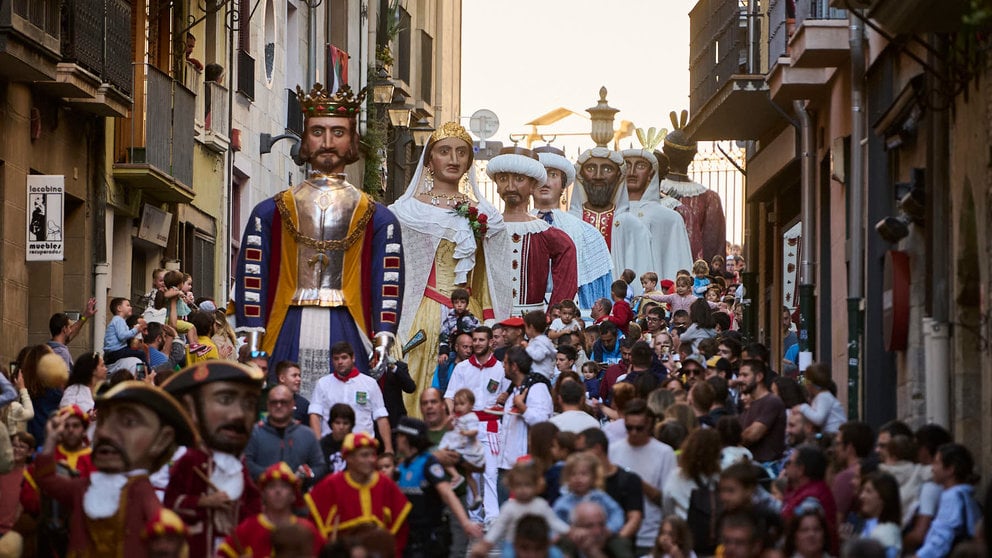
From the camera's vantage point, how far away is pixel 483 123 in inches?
1989

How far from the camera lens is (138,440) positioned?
13.9 meters

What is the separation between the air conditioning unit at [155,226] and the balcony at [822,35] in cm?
1002

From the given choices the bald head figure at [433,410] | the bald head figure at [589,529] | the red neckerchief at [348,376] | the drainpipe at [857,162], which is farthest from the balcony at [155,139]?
the bald head figure at [589,529]

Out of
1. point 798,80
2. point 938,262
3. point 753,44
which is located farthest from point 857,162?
point 753,44

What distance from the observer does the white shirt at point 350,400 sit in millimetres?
18094

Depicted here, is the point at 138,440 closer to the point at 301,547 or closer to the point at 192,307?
the point at 301,547

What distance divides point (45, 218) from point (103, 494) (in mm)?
11712

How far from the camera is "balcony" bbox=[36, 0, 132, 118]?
86.3 feet

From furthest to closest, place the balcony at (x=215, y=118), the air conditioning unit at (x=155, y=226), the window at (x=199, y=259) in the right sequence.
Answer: the balcony at (x=215, y=118) < the window at (x=199, y=259) < the air conditioning unit at (x=155, y=226)

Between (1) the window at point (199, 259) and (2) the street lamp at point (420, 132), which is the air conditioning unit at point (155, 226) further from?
(2) the street lamp at point (420, 132)

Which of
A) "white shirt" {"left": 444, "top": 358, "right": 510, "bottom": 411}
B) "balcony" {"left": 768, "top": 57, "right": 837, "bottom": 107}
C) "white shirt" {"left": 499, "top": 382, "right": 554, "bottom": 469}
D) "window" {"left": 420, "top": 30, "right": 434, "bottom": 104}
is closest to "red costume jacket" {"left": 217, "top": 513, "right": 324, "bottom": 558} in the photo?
"white shirt" {"left": 499, "top": 382, "right": 554, "bottom": 469}

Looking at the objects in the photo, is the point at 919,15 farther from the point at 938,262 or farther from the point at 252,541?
the point at 252,541

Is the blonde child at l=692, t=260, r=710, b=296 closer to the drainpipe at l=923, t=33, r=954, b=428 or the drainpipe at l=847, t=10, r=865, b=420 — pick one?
the drainpipe at l=847, t=10, r=865, b=420

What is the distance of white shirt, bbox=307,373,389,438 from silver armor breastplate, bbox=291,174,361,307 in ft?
4.35
